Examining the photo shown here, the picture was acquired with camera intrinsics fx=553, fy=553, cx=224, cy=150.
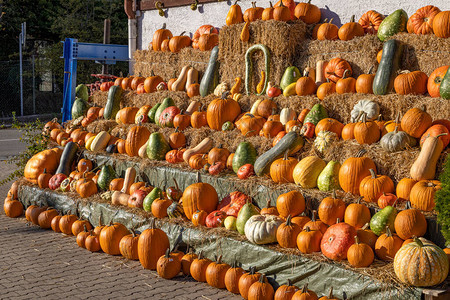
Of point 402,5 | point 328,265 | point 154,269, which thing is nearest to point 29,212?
point 154,269

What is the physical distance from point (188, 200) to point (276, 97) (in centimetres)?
214

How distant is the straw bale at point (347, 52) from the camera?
7.11 metres

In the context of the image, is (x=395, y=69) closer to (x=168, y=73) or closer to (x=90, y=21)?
(x=168, y=73)

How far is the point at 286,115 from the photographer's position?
23.3ft

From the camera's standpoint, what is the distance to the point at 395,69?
655cm

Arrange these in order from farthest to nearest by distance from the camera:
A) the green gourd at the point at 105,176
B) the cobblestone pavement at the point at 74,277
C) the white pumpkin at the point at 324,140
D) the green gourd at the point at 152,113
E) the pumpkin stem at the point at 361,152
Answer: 1. the green gourd at the point at 152,113
2. the green gourd at the point at 105,176
3. the white pumpkin at the point at 324,140
4. the pumpkin stem at the point at 361,152
5. the cobblestone pavement at the point at 74,277

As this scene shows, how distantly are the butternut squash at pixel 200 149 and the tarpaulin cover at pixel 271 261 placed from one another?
12.3 inches

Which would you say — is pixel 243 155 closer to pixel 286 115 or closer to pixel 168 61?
pixel 286 115

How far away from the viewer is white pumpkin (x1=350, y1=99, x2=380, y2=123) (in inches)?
245

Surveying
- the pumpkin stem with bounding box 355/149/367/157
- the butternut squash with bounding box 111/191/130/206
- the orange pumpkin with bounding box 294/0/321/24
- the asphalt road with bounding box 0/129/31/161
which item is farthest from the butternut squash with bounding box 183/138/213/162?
the asphalt road with bounding box 0/129/31/161

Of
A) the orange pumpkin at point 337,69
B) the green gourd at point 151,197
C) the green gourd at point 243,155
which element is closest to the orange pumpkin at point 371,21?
the orange pumpkin at point 337,69

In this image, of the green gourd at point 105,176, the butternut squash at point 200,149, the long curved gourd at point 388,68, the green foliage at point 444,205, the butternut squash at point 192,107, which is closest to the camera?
the green foliage at point 444,205

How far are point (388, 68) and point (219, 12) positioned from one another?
4622mm

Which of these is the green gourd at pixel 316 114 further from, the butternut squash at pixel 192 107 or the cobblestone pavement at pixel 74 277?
the cobblestone pavement at pixel 74 277
